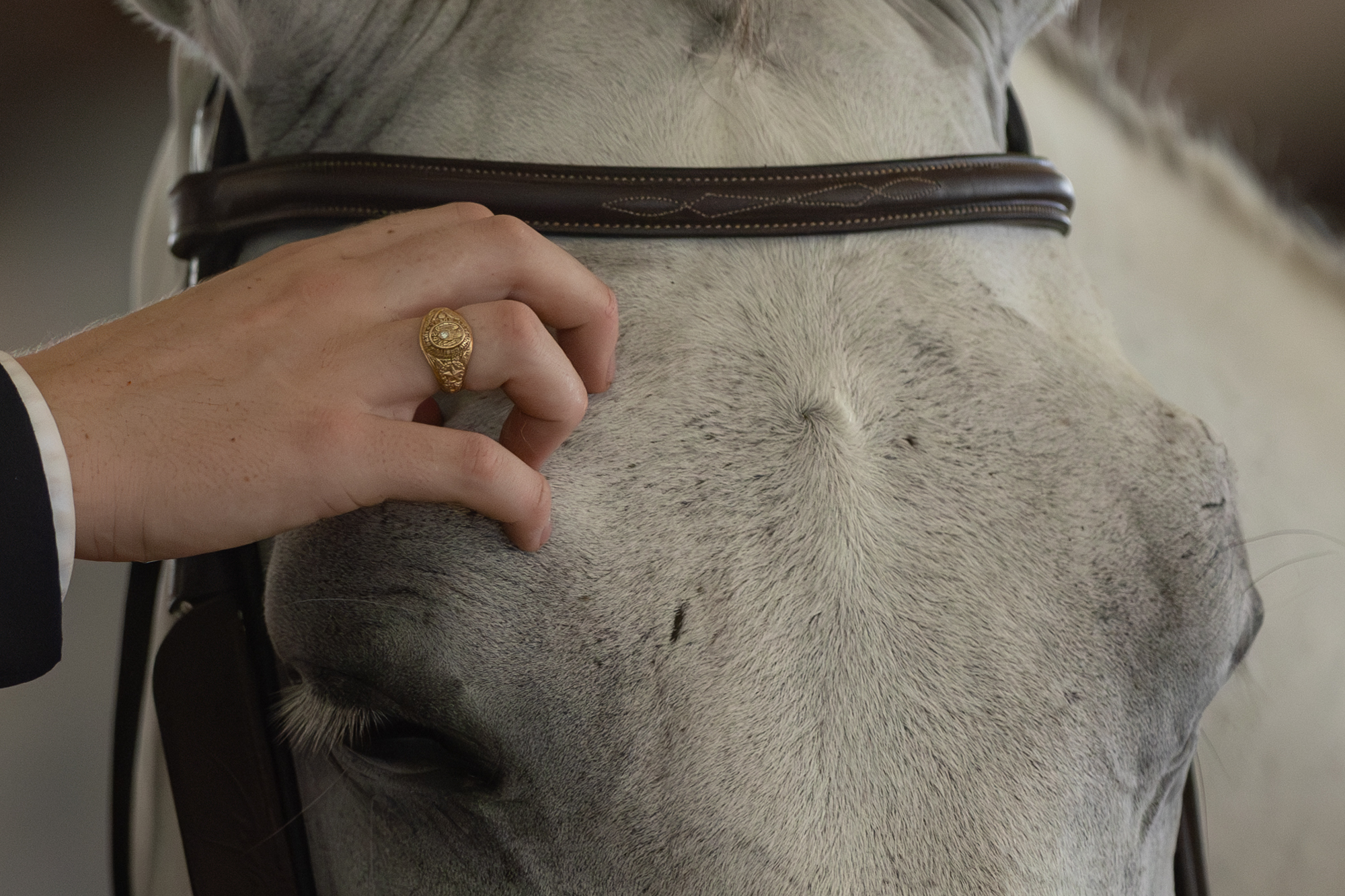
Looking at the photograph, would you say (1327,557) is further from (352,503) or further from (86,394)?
(86,394)

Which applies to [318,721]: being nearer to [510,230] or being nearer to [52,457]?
[52,457]

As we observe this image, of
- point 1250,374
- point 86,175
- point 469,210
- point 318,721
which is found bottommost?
point 86,175

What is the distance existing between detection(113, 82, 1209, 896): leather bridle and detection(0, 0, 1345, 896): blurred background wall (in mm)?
1243

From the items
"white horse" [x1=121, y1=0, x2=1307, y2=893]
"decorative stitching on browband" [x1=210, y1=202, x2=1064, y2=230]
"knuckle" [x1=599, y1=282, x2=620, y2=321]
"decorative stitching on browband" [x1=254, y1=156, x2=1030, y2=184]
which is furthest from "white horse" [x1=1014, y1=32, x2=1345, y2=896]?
"knuckle" [x1=599, y1=282, x2=620, y2=321]

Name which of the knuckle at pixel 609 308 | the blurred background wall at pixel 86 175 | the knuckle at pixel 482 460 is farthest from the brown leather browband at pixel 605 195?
the blurred background wall at pixel 86 175

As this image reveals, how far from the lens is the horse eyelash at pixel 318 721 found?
2.31 feet

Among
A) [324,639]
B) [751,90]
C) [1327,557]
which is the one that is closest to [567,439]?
[324,639]

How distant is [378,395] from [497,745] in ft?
0.81

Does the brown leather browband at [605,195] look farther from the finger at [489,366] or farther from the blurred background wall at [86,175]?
the blurred background wall at [86,175]

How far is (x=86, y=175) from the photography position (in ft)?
9.87

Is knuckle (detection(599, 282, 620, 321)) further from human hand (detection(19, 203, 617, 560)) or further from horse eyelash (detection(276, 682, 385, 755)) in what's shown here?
horse eyelash (detection(276, 682, 385, 755))

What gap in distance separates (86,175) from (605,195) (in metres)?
2.95

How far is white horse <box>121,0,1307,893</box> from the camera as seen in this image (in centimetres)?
60

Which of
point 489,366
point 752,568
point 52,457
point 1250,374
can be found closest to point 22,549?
point 52,457
